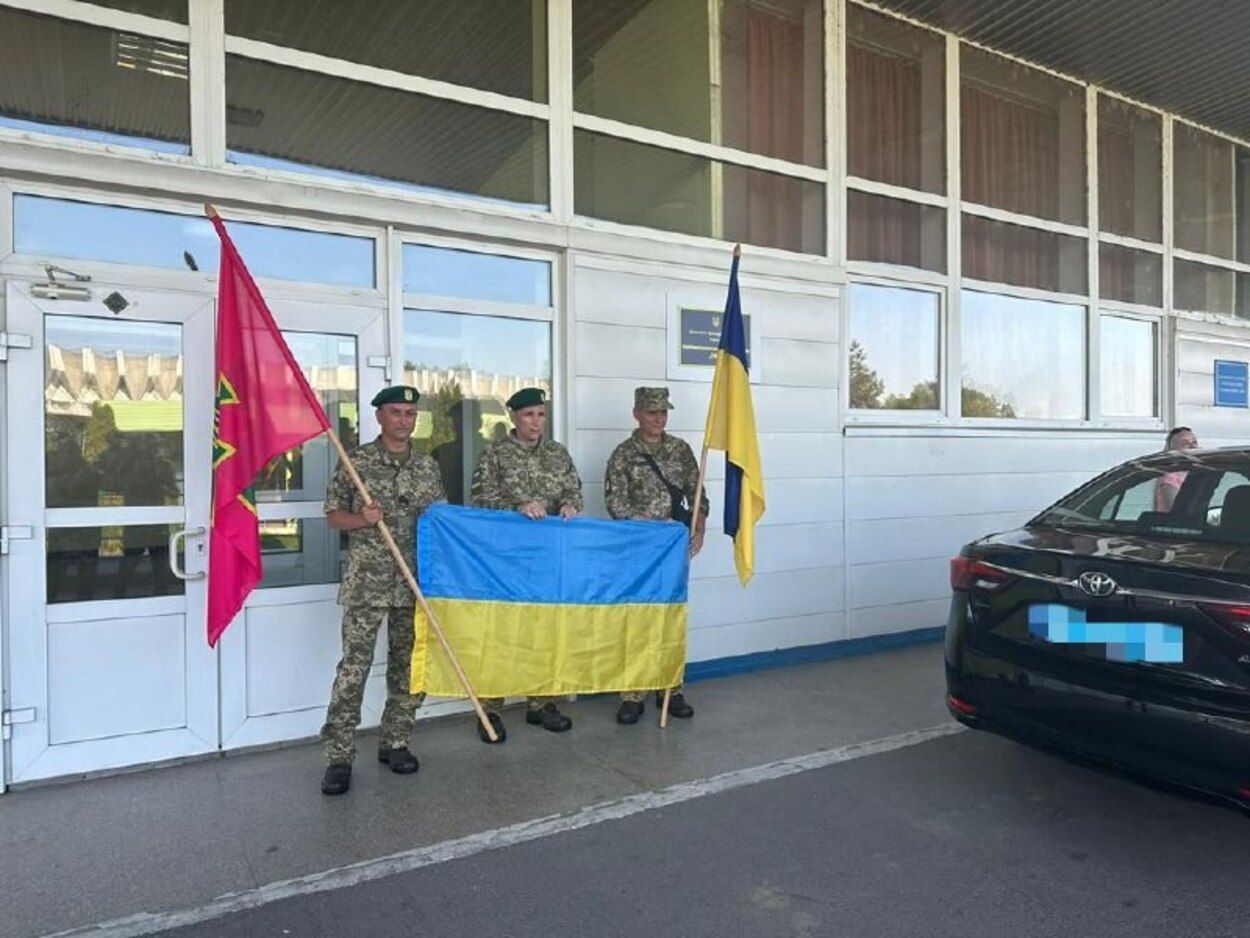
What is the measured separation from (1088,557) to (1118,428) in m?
5.61

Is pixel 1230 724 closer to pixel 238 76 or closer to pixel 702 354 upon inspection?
pixel 702 354

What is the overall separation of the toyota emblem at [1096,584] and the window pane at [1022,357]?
4103 mm

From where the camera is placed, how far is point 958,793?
3764 millimetres

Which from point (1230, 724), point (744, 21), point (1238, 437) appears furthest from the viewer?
point (1238, 437)

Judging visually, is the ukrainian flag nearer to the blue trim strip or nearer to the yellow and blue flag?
the yellow and blue flag

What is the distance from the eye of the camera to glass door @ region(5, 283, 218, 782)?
3775mm

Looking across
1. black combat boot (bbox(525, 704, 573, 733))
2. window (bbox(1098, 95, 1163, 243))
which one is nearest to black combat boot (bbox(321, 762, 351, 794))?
black combat boot (bbox(525, 704, 573, 733))

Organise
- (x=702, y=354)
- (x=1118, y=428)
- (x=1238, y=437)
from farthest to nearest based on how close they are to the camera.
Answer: (x=1238, y=437) < (x=1118, y=428) < (x=702, y=354)

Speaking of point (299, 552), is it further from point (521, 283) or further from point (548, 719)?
point (521, 283)

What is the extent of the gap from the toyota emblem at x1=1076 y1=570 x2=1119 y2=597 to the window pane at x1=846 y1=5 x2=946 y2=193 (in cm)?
414

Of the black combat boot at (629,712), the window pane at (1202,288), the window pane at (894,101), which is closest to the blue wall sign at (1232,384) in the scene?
the window pane at (1202,288)

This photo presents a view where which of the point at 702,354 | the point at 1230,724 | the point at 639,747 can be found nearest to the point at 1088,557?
the point at 1230,724

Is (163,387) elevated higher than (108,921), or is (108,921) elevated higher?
(163,387)

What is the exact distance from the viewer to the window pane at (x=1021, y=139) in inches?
281
